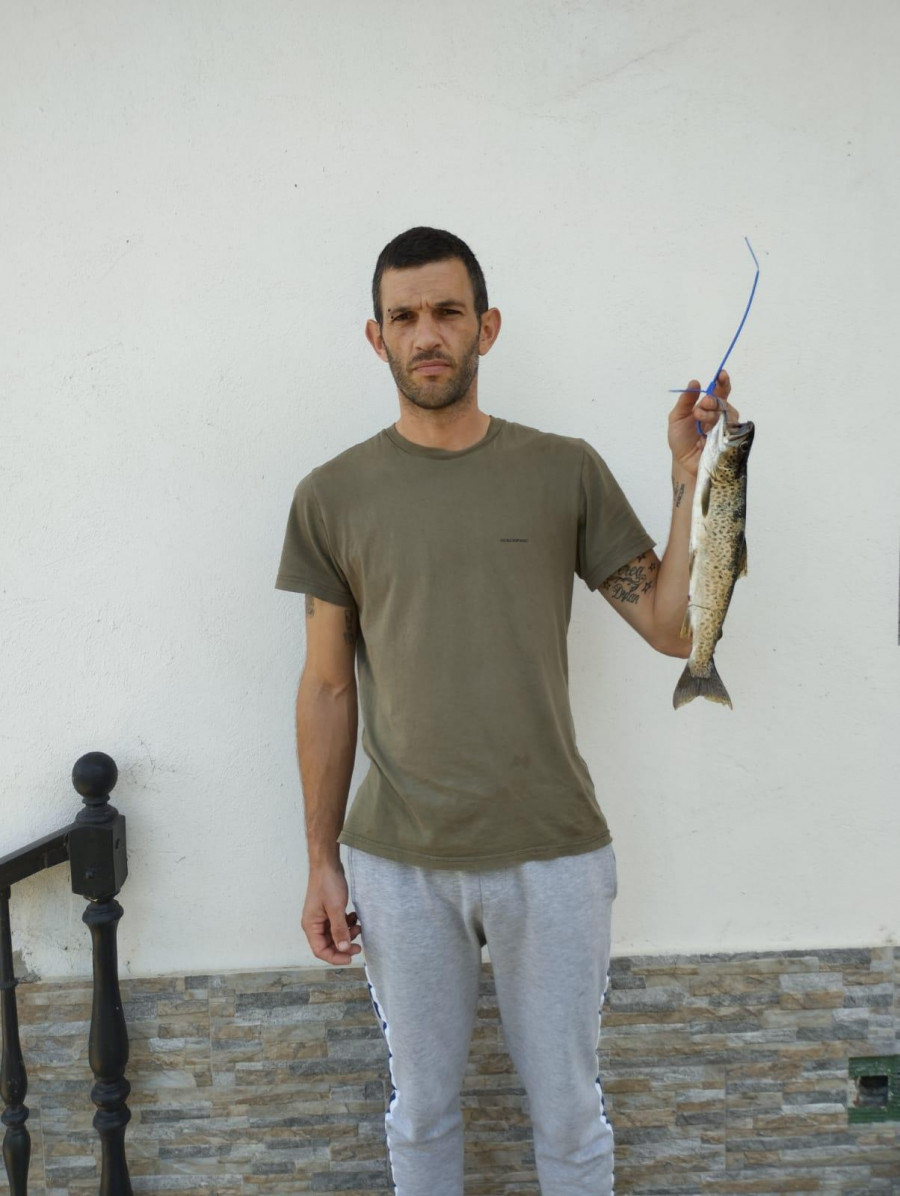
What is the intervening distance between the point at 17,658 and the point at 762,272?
202 cm

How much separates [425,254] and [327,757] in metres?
1.08

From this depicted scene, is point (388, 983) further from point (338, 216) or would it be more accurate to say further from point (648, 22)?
point (648, 22)

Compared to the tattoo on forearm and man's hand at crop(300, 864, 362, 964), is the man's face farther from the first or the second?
man's hand at crop(300, 864, 362, 964)

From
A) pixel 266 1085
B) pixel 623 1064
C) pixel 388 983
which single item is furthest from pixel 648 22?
pixel 266 1085

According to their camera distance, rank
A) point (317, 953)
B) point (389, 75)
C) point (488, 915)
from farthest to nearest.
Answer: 1. point (389, 75)
2. point (317, 953)
3. point (488, 915)

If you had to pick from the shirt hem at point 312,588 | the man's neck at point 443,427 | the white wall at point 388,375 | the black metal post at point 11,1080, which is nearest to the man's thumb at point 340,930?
the white wall at point 388,375

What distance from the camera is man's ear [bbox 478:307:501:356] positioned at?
2.01 meters

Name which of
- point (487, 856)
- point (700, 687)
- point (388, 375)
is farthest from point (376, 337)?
point (487, 856)

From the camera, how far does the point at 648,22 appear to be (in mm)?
2248

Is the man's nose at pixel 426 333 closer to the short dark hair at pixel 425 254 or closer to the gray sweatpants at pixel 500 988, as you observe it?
the short dark hair at pixel 425 254

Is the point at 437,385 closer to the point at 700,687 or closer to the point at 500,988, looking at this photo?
the point at 700,687

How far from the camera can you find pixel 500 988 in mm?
1970

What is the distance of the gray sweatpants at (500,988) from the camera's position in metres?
1.88

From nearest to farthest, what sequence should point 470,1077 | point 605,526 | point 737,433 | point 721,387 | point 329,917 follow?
point 737,433 → point 721,387 → point 605,526 → point 329,917 → point 470,1077
